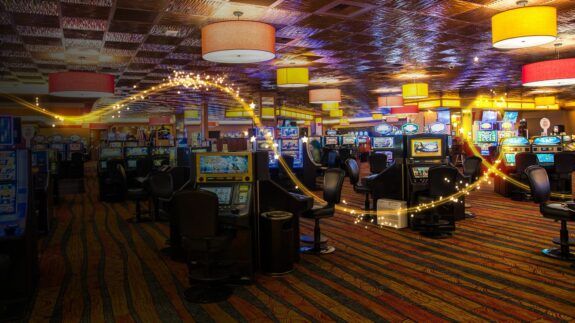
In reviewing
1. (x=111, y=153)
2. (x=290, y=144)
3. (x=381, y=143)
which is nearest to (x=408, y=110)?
(x=381, y=143)

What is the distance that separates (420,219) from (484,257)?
5.35 ft

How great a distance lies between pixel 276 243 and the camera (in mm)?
4426

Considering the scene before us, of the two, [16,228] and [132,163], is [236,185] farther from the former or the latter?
[132,163]

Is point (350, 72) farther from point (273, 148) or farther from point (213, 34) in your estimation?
point (213, 34)

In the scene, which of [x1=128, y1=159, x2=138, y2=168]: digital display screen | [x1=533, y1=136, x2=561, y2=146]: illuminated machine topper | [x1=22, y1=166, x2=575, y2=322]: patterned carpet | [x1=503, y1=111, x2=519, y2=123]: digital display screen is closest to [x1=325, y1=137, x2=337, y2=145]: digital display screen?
[x1=503, y1=111, x2=519, y2=123]: digital display screen

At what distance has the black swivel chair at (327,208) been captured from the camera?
5.19m

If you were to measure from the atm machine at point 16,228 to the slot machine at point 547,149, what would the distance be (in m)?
9.06

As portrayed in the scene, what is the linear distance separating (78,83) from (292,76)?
11.8 feet

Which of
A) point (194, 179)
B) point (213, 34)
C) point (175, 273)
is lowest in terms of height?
point (175, 273)

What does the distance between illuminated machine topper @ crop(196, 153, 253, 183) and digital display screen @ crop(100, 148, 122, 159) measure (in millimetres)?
7311

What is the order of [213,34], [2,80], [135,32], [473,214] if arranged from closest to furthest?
[213,34]
[135,32]
[473,214]
[2,80]

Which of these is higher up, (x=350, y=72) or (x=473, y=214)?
(x=350, y=72)

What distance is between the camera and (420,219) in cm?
650

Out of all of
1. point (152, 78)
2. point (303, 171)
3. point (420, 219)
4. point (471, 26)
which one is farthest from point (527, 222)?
point (152, 78)
